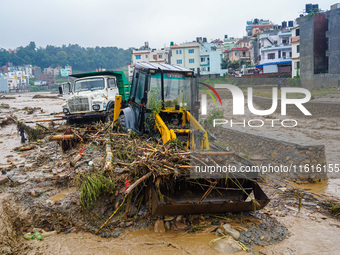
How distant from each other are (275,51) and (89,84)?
38971mm

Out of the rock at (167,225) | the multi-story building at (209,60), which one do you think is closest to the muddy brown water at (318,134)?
the rock at (167,225)

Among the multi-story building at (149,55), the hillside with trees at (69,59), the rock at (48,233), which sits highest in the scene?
the hillside with trees at (69,59)

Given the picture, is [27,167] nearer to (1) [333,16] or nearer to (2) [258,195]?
(2) [258,195]

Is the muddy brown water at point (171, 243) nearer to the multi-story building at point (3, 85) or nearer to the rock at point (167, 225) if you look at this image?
the rock at point (167, 225)

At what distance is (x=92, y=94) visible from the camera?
45.7 feet

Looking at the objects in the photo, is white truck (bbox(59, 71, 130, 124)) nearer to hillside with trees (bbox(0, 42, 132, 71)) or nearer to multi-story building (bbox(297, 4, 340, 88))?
multi-story building (bbox(297, 4, 340, 88))

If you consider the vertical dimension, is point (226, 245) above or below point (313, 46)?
below

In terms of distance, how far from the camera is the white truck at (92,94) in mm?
13617

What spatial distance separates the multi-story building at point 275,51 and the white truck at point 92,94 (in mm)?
36809

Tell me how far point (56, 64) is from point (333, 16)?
350ft

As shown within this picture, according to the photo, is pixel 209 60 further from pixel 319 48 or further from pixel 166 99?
pixel 166 99

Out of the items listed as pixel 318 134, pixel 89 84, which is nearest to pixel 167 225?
pixel 89 84

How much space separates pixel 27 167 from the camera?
8.27 m

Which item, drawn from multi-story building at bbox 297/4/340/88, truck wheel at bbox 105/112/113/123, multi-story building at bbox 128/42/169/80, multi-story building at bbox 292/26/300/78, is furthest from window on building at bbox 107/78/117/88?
multi-story building at bbox 128/42/169/80
